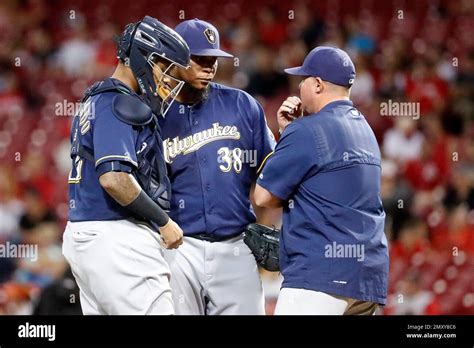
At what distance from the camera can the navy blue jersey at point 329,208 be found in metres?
3.72

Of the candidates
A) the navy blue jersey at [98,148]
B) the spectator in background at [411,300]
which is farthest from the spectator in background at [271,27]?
the navy blue jersey at [98,148]

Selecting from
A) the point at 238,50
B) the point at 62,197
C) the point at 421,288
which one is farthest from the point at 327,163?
the point at 238,50

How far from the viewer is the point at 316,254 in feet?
12.2

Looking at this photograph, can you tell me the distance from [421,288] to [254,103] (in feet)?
8.52

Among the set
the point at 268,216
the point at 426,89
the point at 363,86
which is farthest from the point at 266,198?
the point at 426,89

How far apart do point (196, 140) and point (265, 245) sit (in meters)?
0.54

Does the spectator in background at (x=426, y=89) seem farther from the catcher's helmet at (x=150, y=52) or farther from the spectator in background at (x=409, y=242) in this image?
the catcher's helmet at (x=150, y=52)

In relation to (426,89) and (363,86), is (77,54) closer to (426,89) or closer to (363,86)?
(363,86)

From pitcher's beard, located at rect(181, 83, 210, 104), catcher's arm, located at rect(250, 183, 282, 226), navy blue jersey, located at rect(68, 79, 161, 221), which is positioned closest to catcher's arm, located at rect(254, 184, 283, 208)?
navy blue jersey, located at rect(68, 79, 161, 221)

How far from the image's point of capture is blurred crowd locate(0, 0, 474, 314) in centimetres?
657

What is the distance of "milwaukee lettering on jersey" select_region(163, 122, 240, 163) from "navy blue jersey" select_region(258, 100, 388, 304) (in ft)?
1.42

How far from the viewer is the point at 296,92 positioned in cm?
755

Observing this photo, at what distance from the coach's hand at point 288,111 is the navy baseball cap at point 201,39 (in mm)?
324

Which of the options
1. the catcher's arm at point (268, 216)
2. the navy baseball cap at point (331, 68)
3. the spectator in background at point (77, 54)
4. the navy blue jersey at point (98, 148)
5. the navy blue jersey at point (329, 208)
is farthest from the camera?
the spectator in background at point (77, 54)
